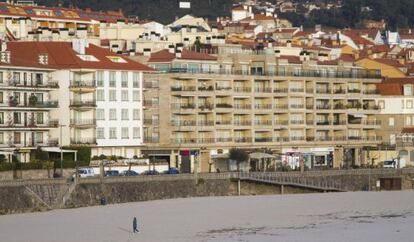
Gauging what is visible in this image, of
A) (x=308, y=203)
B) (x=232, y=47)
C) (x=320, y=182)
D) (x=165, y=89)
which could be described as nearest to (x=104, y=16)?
(x=232, y=47)

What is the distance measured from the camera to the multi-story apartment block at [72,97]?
101 metres

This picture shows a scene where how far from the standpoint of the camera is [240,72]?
117m

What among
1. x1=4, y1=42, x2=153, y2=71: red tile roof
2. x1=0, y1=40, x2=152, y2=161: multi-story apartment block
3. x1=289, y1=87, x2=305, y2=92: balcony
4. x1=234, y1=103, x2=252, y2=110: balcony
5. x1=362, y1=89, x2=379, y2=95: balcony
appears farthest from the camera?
x1=362, y1=89, x2=379, y2=95: balcony

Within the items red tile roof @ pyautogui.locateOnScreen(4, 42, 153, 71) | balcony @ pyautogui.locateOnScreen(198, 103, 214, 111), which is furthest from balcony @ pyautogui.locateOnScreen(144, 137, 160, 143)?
red tile roof @ pyautogui.locateOnScreen(4, 42, 153, 71)

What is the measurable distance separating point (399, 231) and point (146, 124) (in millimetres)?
39262

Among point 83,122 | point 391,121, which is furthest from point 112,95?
point 391,121

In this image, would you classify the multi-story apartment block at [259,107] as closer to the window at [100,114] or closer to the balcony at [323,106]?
the balcony at [323,106]

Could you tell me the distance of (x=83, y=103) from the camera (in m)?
104

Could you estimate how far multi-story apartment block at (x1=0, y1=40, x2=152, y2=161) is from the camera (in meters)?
101

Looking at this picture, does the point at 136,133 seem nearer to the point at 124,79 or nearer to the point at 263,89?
the point at 124,79

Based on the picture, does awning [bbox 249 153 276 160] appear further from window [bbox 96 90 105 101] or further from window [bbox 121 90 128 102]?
window [bbox 96 90 105 101]

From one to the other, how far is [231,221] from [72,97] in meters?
27.9

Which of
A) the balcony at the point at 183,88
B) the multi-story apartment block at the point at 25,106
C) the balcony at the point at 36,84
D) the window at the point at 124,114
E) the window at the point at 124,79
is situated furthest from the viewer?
the balcony at the point at 183,88

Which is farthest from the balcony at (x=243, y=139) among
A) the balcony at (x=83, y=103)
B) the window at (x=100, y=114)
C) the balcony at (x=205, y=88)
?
the balcony at (x=83, y=103)
